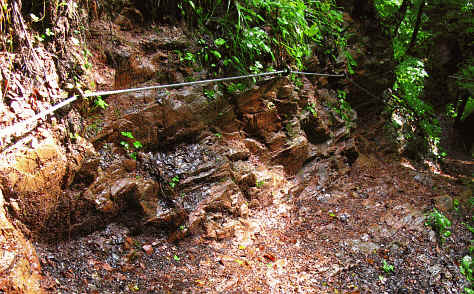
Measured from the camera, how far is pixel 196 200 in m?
3.55

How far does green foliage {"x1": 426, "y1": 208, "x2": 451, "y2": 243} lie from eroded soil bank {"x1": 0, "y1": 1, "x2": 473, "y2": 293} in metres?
0.12

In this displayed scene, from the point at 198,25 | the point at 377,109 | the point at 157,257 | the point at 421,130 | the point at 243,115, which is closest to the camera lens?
the point at 157,257

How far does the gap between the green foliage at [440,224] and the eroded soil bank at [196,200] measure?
0.12 metres

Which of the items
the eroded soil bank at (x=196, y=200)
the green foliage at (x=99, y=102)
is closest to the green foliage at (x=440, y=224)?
the eroded soil bank at (x=196, y=200)

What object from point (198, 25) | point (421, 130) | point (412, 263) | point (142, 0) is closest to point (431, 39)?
point (421, 130)

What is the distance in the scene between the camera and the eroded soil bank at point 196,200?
259cm

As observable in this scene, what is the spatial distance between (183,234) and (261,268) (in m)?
1.03

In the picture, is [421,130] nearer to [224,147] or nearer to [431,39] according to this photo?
[431,39]

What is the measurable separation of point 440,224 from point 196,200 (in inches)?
166

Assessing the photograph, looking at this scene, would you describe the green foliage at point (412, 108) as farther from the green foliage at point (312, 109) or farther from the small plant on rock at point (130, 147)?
the small plant on rock at point (130, 147)

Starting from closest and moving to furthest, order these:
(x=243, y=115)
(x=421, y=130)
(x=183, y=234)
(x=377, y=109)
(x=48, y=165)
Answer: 1. (x=48, y=165)
2. (x=183, y=234)
3. (x=243, y=115)
4. (x=377, y=109)
5. (x=421, y=130)

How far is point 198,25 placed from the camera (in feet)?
13.2

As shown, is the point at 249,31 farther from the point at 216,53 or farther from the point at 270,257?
the point at 270,257

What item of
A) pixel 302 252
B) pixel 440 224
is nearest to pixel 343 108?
pixel 440 224
